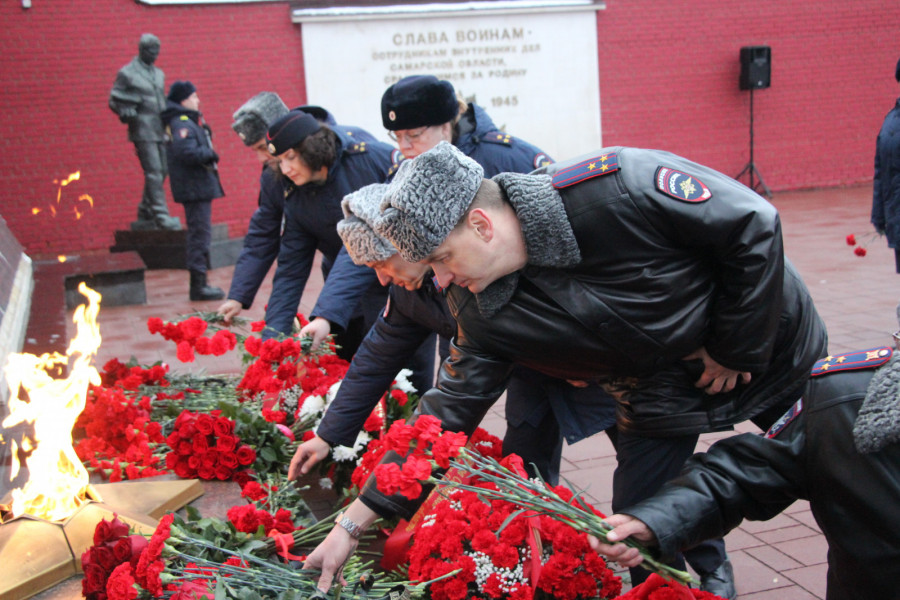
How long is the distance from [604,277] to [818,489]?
698 mm

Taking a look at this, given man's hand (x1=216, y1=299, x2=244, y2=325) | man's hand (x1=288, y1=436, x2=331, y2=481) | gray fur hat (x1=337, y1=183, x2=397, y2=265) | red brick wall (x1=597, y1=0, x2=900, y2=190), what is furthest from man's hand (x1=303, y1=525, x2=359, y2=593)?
red brick wall (x1=597, y1=0, x2=900, y2=190)

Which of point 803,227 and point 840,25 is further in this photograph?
point 840,25

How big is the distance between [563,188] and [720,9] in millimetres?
13599

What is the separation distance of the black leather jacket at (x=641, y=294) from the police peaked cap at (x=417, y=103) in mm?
1338

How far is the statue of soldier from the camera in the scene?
10102mm

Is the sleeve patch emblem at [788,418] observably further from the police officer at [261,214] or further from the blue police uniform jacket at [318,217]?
the police officer at [261,214]

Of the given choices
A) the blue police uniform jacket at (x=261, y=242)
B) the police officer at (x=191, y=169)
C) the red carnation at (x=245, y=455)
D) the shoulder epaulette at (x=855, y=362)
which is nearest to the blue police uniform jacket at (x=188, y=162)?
the police officer at (x=191, y=169)

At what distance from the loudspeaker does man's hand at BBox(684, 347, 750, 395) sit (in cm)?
1302

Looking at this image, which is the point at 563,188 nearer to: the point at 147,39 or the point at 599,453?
the point at 599,453

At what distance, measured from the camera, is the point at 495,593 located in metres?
2.27

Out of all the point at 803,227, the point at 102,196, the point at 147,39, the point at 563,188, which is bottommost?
the point at 803,227

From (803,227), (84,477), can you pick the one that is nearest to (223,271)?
(803,227)

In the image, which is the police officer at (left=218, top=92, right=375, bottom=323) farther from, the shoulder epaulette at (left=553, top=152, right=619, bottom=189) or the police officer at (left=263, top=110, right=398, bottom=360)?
the shoulder epaulette at (left=553, top=152, right=619, bottom=189)

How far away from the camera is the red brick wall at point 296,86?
11.1 metres
